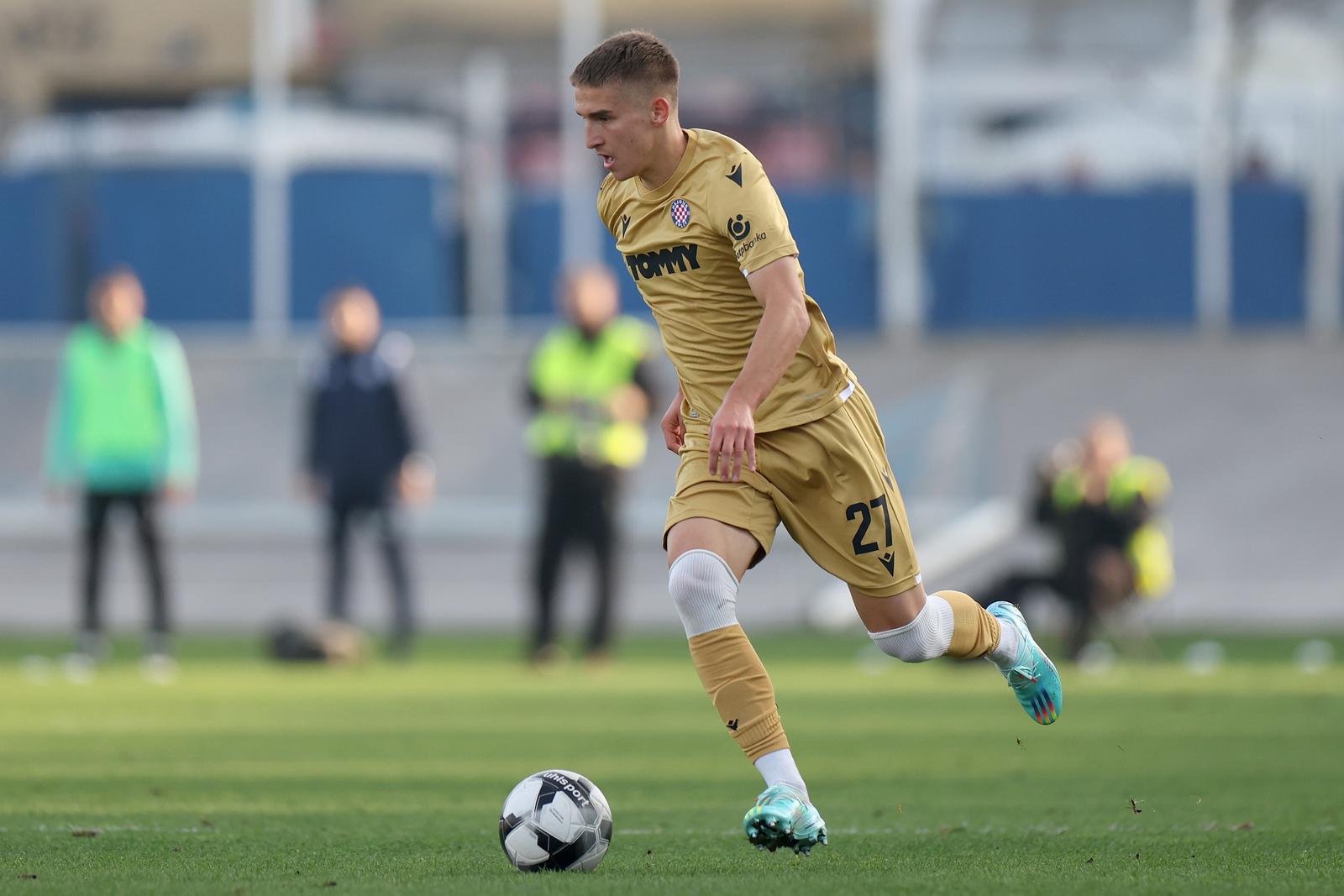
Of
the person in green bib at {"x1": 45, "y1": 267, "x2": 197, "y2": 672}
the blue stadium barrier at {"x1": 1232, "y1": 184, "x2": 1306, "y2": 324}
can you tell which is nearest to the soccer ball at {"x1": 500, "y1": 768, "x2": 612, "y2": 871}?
the person in green bib at {"x1": 45, "y1": 267, "x2": 197, "y2": 672}

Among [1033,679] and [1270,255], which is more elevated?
[1270,255]

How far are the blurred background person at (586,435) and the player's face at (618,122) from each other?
7273 mm

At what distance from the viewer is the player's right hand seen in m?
6.14

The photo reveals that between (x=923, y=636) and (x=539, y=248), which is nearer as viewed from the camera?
(x=923, y=636)

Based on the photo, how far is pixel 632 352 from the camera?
13.0m

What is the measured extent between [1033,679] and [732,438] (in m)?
1.37

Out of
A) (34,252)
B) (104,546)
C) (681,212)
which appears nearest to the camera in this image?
(681,212)

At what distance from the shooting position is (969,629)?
6004 mm

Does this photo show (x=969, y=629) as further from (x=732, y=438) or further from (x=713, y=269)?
(x=713, y=269)

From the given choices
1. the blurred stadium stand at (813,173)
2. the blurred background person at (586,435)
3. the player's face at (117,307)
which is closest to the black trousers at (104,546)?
the player's face at (117,307)

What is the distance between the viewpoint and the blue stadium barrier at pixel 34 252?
2067 cm

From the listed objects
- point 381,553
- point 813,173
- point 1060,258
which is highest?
point 813,173

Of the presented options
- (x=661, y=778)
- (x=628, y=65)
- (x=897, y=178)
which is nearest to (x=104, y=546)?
(x=661, y=778)

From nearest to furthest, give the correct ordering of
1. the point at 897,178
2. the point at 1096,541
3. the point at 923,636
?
the point at 923,636, the point at 1096,541, the point at 897,178
